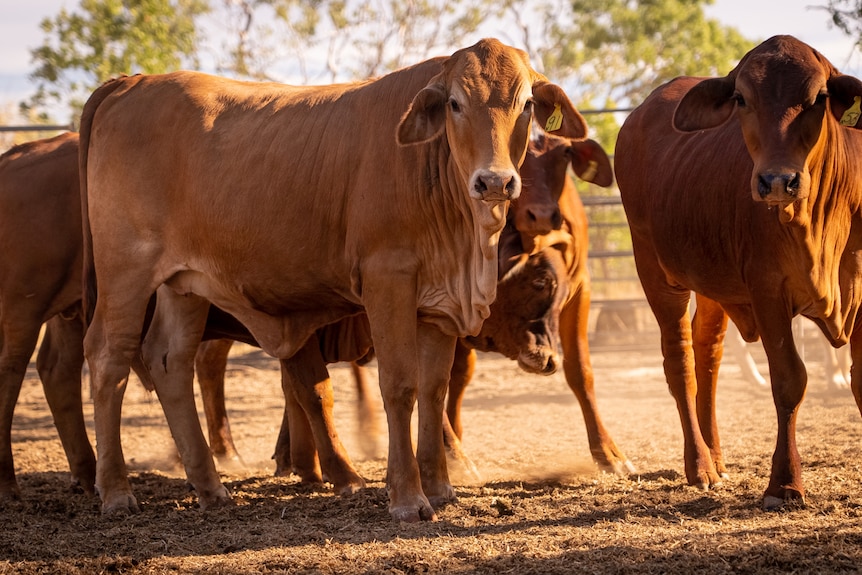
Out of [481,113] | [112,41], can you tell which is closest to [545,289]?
[481,113]

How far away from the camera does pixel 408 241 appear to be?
475 cm

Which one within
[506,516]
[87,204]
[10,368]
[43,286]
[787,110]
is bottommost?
[506,516]

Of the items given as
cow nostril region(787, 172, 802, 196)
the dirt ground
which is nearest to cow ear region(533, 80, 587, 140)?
cow nostril region(787, 172, 802, 196)

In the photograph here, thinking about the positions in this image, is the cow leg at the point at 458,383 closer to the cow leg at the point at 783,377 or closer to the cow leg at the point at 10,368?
the cow leg at the point at 783,377

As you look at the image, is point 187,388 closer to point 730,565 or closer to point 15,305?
point 15,305

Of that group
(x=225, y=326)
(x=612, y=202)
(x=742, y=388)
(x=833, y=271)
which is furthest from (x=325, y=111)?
(x=612, y=202)

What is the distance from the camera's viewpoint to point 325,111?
208 inches

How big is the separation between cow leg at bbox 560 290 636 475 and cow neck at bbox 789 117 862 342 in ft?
5.33

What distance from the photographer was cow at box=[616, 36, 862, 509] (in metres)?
4.45

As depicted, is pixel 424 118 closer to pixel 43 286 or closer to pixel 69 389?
pixel 43 286

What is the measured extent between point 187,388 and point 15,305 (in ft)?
3.58

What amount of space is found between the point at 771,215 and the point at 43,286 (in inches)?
150

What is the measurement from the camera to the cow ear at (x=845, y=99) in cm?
446

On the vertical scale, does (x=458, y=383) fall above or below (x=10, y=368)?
below
